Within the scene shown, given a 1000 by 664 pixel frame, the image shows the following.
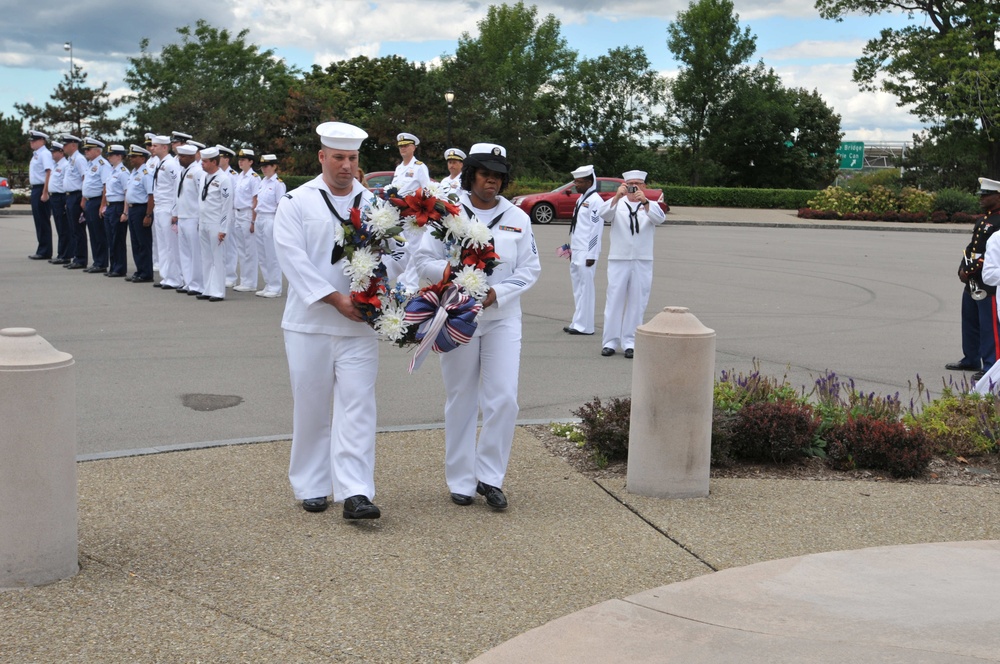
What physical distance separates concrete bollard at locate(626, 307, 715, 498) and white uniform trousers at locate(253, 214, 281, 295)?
10850mm

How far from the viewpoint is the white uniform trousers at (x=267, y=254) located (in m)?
16.5

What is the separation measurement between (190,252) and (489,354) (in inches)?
448

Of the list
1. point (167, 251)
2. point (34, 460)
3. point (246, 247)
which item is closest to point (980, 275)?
point (34, 460)

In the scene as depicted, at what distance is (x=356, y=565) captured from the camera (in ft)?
16.8

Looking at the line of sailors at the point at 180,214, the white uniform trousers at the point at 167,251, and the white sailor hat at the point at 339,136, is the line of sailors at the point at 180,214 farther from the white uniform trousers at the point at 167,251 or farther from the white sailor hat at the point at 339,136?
the white sailor hat at the point at 339,136

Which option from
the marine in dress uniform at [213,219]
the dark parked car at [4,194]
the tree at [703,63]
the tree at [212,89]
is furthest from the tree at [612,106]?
the marine in dress uniform at [213,219]

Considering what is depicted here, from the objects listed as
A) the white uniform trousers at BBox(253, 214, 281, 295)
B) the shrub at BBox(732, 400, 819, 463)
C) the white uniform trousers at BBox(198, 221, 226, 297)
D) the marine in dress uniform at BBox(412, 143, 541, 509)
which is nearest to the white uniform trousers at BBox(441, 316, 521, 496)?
the marine in dress uniform at BBox(412, 143, 541, 509)

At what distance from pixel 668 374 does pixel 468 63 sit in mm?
49298

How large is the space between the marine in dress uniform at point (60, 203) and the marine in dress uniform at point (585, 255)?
10773 millimetres

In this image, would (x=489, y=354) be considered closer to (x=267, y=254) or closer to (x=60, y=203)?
(x=267, y=254)

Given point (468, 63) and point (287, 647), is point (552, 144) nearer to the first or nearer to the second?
point (468, 63)

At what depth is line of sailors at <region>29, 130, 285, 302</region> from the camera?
16203mm

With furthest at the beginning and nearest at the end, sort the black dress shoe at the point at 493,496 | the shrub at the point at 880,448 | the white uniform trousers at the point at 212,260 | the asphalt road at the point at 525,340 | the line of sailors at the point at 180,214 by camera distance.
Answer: the line of sailors at the point at 180,214, the white uniform trousers at the point at 212,260, the asphalt road at the point at 525,340, the shrub at the point at 880,448, the black dress shoe at the point at 493,496

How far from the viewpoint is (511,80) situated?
70.8 meters
